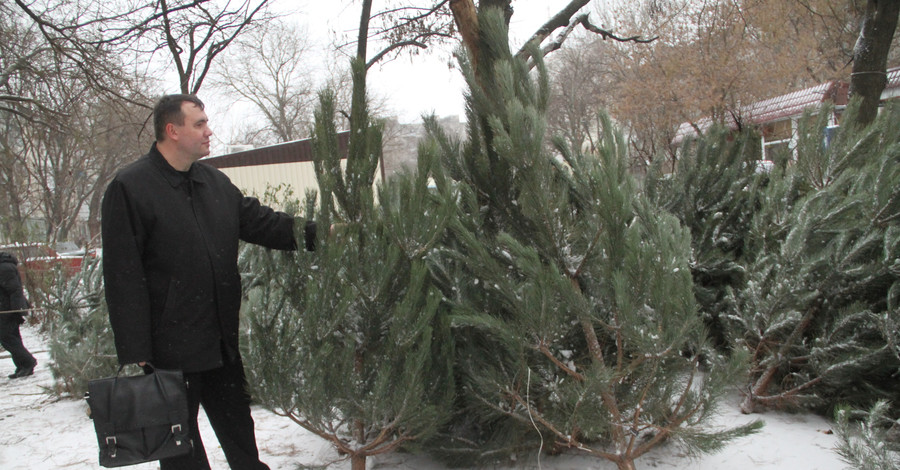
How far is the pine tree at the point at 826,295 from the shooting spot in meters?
3.03

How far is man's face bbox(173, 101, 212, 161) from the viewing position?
91.0 inches

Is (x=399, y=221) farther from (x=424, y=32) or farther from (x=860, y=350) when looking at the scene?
(x=424, y=32)

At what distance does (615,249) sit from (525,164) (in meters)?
0.48

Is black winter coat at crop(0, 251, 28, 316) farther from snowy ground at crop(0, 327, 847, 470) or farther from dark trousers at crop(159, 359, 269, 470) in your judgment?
dark trousers at crop(159, 359, 269, 470)

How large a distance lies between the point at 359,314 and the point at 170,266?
76 centimetres

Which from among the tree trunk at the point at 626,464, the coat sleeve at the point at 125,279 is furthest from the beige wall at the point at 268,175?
the tree trunk at the point at 626,464

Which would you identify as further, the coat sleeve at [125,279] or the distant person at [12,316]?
the distant person at [12,316]

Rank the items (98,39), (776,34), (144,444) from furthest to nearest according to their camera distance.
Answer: (776,34), (98,39), (144,444)

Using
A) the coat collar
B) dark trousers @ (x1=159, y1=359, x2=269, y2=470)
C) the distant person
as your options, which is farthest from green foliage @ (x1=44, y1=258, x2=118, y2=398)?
the coat collar

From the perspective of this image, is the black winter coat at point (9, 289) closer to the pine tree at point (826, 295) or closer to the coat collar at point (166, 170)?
the coat collar at point (166, 170)

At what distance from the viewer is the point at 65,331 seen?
491cm

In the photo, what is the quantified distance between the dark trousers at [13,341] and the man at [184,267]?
551cm

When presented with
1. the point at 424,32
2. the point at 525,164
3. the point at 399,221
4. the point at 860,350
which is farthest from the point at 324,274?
the point at 424,32

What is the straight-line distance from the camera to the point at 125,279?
6.89ft
